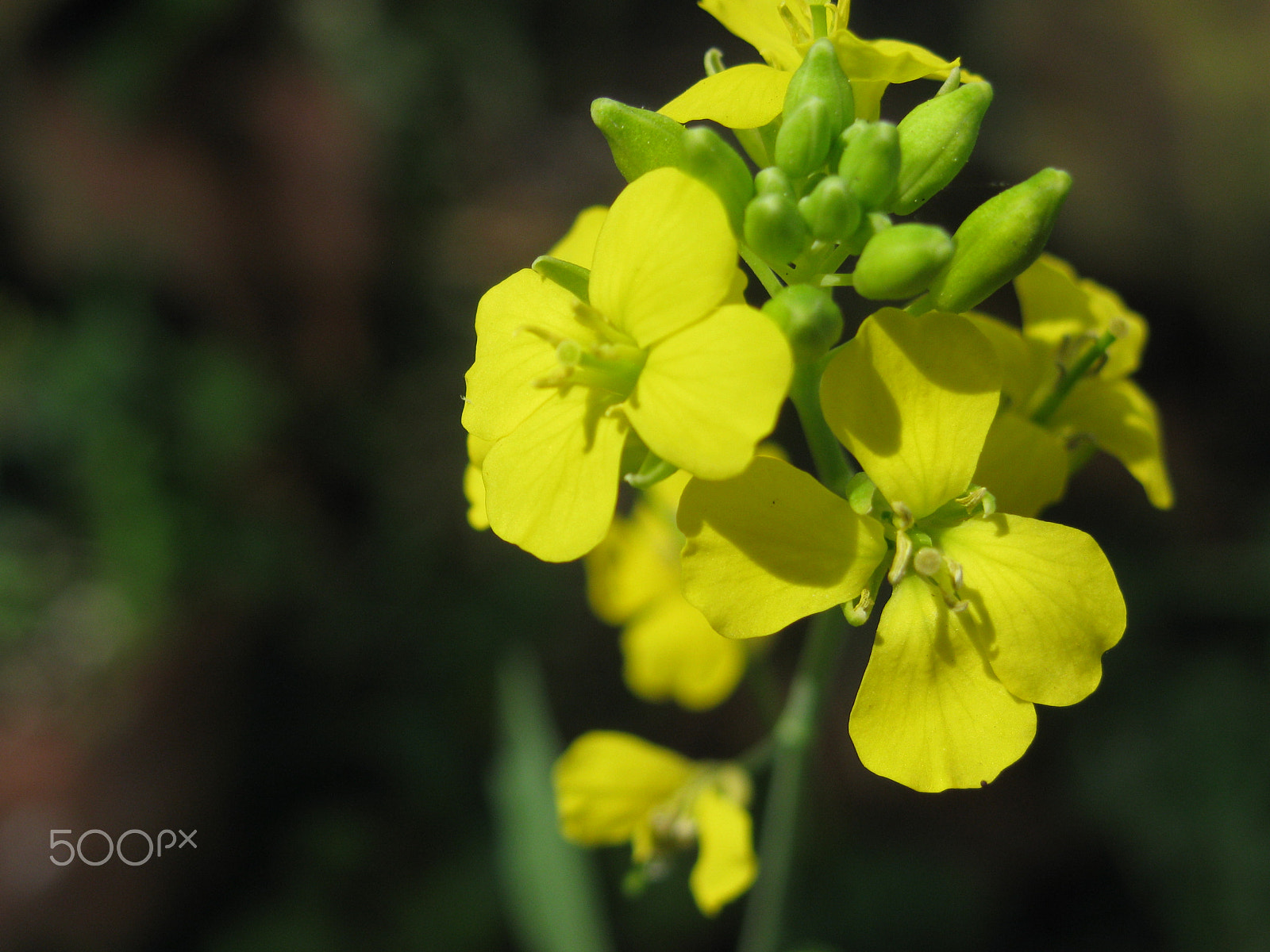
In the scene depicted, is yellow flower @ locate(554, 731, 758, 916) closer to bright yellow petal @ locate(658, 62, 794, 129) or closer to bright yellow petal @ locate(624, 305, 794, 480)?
bright yellow petal @ locate(624, 305, 794, 480)

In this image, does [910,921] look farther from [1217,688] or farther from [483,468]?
[483,468]

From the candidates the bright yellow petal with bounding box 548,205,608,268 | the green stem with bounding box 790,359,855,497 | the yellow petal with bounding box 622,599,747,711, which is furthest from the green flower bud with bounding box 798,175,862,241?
the yellow petal with bounding box 622,599,747,711

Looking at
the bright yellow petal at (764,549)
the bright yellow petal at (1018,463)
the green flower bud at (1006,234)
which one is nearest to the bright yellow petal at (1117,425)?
the bright yellow petal at (1018,463)

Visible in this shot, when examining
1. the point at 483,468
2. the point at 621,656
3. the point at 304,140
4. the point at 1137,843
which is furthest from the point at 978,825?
the point at 304,140

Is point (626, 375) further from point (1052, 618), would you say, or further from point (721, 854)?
point (721, 854)

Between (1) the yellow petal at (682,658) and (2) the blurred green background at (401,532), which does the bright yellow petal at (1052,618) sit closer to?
(1) the yellow petal at (682,658)

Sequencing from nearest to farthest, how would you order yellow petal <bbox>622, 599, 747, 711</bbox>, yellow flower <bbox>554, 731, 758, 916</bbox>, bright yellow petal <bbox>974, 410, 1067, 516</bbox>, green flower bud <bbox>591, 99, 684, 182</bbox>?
green flower bud <bbox>591, 99, 684, 182</bbox> → bright yellow petal <bbox>974, 410, 1067, 516</bbox> → yellow flower <bbox>554, 731, 758, 916</bbox> → yellow petal <bbox>622, 599, 747, 711</bbox>

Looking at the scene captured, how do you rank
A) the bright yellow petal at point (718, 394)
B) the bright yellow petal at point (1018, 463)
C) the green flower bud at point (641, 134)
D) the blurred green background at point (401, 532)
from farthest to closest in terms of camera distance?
the blurred green background at point (401, 532), the bright yellow petal at point (1018, 463), the green flower bud at point (641, 134), the bright yellow petal at point (718, 394)
